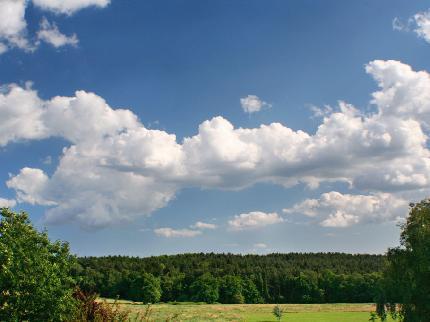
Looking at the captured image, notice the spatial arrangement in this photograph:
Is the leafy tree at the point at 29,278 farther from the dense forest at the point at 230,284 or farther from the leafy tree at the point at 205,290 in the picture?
the leafy tree at the point at 205,290

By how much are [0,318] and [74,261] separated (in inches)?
372

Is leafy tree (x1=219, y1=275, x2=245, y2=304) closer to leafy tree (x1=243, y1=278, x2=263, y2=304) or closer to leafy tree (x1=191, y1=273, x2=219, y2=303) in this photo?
leafy tree (x1=191, y1=273, x2=219, y2=303)

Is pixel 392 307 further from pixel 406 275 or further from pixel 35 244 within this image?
pixel 35 244

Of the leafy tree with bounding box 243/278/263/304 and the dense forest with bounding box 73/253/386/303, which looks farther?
the leafy tree with bounding box 243/278/263/304

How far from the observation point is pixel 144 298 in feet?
500

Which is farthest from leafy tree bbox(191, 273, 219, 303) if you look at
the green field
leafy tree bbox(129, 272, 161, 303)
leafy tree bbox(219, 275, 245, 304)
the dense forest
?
the green field

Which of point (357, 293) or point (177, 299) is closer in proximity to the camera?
point (357, 293)

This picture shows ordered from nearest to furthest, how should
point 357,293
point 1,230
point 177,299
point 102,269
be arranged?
point 1,230
point 357,293
point 177,299
point 102,269

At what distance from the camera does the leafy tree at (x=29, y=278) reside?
31.6 metres

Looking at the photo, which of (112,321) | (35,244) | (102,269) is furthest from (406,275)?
(102,269)

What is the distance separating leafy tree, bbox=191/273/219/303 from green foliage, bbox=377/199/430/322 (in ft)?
353

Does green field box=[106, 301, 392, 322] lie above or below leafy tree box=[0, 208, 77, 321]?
below

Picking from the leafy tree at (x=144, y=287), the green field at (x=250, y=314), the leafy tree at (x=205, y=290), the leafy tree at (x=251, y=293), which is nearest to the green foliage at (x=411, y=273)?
the green field at (x=250, y=314)

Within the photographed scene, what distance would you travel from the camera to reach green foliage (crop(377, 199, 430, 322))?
44.5 meters
